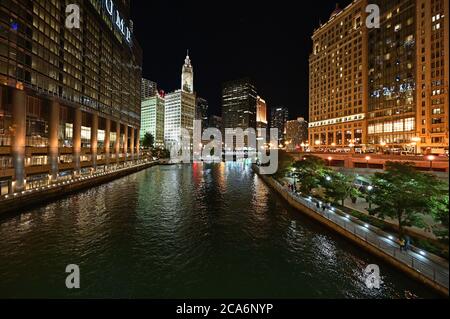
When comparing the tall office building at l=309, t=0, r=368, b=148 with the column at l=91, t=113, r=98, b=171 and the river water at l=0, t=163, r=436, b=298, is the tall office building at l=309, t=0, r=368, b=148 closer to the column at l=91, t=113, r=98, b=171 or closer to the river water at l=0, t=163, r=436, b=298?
the river water at l=0, t=163, r=436, b=298

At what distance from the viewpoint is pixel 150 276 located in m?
17.6

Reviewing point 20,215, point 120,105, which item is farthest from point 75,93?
point 20,215

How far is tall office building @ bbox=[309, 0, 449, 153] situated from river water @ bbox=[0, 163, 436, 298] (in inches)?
2997

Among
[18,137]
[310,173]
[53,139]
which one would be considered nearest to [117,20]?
[53,139]

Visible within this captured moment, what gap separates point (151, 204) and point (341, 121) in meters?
111

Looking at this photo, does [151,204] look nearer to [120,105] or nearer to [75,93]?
[75,93]

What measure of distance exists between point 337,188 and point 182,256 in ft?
73.0

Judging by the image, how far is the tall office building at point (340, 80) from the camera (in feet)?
366

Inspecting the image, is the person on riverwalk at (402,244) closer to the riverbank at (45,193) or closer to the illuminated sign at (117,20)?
the riverbank at (45,193)

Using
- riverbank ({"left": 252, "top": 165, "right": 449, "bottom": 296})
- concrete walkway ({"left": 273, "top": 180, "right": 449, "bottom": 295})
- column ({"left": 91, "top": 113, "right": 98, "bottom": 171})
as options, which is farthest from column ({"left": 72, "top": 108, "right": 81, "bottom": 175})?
concrete walkway ({"left": 273, "top": 180, "right": 449, "bottom": 295})

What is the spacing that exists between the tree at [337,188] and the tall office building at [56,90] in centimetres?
4822

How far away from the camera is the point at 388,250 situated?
18219 mm

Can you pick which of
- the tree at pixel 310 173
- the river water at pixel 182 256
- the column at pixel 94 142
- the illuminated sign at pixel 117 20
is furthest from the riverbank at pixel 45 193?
the illuminated sign at pixel 117 20

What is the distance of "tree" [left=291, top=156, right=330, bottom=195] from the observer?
1542 inches
